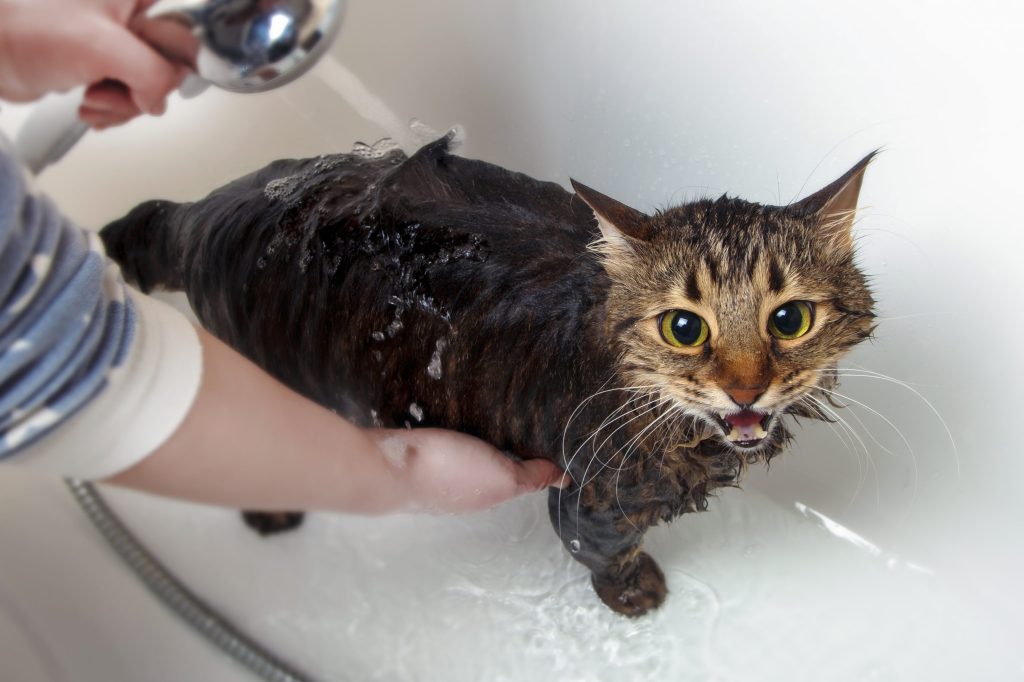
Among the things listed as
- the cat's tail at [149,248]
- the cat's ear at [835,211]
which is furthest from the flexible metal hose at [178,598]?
the cat's ear at [835,211]

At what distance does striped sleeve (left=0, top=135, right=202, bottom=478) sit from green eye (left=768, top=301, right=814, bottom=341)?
0.64m

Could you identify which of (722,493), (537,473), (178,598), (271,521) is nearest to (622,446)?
(537,473)

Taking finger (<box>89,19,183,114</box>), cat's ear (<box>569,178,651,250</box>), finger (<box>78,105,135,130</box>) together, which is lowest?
cat's ear (<box>569,178,651,250</box>)

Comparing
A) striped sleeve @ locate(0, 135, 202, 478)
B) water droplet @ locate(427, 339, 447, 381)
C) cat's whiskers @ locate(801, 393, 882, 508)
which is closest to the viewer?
striped sleeve @ locate(0, 135, 202, 478)

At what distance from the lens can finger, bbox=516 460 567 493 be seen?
1.23 meters

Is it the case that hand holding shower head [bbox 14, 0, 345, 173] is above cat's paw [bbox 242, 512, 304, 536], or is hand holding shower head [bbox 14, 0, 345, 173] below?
above

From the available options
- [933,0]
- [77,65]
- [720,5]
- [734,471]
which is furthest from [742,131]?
[77,65]

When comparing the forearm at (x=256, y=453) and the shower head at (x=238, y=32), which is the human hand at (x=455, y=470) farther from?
the shower head at (x=238, y=32)

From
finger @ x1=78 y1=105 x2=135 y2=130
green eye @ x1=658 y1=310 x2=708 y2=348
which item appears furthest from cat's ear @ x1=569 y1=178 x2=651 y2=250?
finger @ x1=78 y1=105 x2=135 y2=130

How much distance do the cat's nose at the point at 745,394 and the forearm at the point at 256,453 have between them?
17.4 inches

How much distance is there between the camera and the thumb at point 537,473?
48.6 inches

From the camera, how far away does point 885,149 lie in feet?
4.65

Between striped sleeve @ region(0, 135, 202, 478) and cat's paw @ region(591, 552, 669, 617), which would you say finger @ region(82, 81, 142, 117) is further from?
cat's paw @ region(591, 552, 669, 617)

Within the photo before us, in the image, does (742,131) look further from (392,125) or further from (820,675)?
Answer: (820,675)
